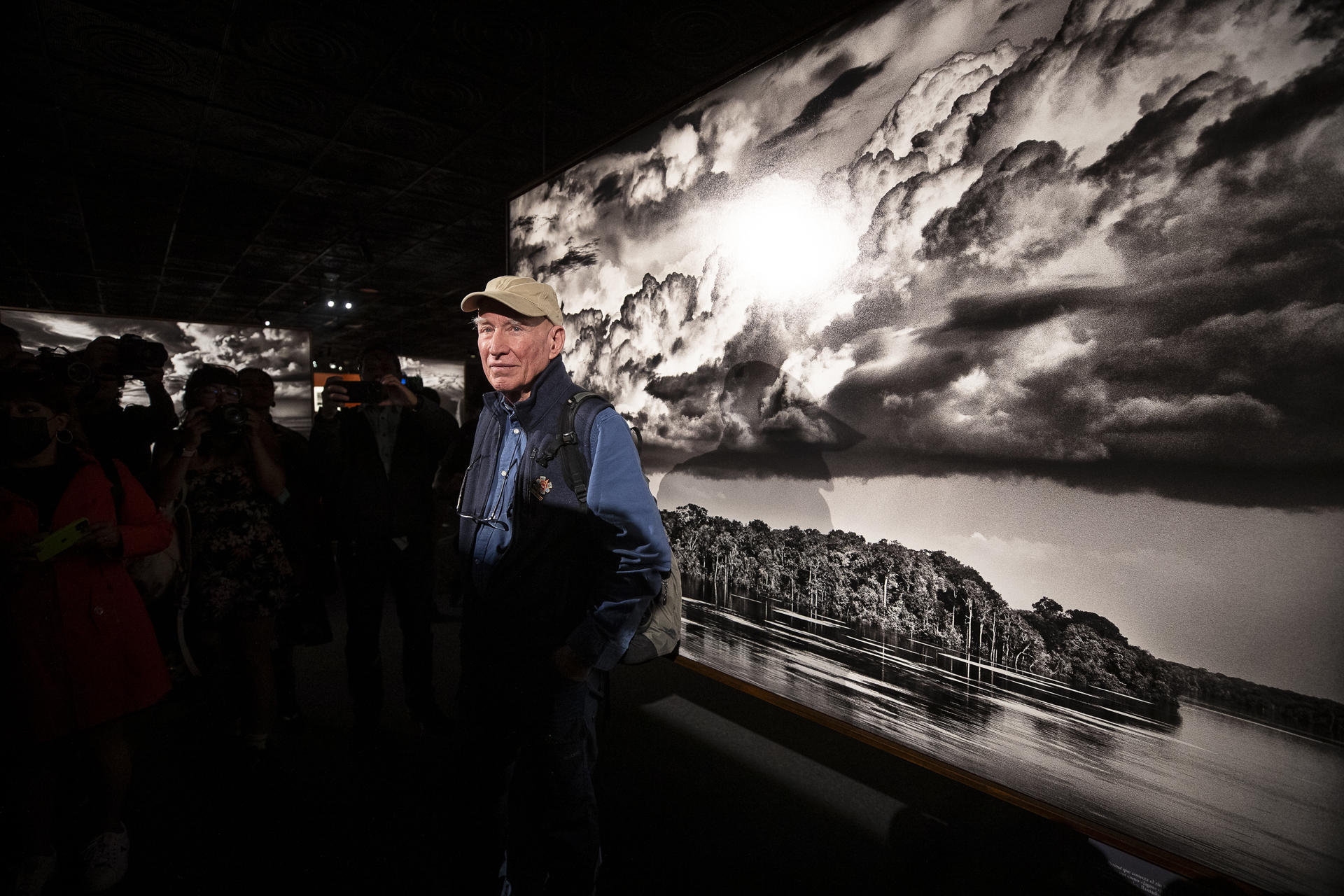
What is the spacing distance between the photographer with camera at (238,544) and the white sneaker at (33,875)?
2.04 ft

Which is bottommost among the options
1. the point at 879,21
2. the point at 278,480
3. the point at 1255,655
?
the point at 1255,655

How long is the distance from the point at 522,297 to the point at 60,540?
4.46 feet

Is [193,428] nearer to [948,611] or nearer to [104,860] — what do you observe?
[104,860]

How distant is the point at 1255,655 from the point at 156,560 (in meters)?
3.31

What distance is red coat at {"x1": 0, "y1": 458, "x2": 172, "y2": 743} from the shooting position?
158cm

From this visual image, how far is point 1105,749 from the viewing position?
1.77 meters

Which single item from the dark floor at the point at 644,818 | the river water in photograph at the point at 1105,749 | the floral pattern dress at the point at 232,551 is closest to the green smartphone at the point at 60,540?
the floral pattern dress at the point at 232,551

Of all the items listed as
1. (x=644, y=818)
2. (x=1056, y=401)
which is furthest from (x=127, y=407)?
(x=1056, y=401)

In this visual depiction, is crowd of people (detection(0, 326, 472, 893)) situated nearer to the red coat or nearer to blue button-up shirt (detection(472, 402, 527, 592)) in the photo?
the red coat

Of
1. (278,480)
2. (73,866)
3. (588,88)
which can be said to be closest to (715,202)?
(588,88)

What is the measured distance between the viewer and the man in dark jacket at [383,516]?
248 centimetres

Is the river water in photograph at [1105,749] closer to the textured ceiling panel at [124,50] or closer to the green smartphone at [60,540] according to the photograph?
the green smartphone at [60,540]

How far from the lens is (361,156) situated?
14.3 feet

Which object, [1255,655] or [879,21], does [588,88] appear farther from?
[1255,655]
